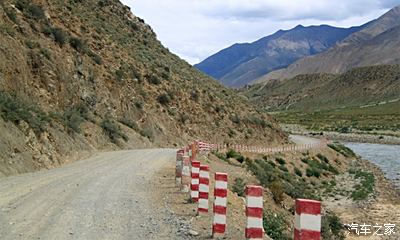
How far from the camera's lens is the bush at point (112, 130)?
35.7 metres

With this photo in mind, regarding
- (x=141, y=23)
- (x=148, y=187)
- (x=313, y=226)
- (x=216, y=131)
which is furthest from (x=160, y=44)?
(x=313, y=226)

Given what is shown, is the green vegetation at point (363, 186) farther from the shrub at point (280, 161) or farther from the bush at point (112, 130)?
the bush at point (112, 130)

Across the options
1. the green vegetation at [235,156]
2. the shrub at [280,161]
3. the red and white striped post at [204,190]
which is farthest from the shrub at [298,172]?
the red and white striped post at [204,190]

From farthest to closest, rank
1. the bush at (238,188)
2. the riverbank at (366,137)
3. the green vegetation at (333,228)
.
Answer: the riverbank at (366,137) → the bush at (238,188) → the green vegetation at (333,228)

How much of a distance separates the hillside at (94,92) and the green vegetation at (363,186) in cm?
1341

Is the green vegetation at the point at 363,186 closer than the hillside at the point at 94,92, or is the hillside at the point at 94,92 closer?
the hillside at the point at 94,92

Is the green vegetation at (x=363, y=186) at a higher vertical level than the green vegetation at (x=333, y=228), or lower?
lower

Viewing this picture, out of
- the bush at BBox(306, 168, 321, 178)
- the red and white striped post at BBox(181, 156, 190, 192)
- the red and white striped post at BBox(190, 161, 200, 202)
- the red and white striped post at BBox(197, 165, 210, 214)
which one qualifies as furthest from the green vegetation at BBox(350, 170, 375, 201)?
the red and white striped post at BBox(197, 165, 210, 214)

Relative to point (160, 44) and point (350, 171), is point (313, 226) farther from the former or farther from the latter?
point (160, 44)

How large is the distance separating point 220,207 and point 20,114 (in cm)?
1482

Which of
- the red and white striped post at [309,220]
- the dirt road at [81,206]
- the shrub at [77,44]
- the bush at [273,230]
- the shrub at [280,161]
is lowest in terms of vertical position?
the shrub at [280,161]

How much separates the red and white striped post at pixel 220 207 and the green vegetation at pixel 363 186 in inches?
886

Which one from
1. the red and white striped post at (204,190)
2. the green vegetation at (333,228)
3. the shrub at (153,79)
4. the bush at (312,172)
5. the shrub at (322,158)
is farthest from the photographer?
the shrub at (322,158)

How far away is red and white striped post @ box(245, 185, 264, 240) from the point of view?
30.5 ft
